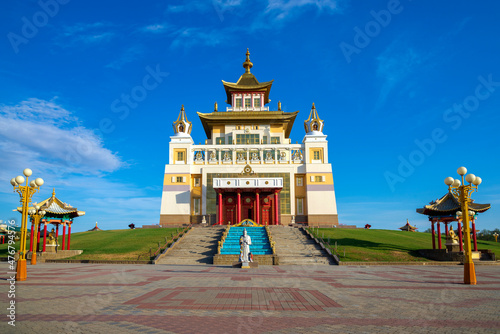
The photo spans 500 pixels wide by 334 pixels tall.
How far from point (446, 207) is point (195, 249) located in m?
19.9

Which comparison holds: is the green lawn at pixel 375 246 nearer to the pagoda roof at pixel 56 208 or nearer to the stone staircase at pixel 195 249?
the stone staircase at pixel 195 249

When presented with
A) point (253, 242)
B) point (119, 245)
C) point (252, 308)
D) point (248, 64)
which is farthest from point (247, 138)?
point (252, 308)

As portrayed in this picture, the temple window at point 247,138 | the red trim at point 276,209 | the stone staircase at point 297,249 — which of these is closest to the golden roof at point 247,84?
the temple window at point 247,138

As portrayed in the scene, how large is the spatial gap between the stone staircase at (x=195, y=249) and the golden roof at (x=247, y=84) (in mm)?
26864

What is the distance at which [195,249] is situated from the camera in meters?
28.6

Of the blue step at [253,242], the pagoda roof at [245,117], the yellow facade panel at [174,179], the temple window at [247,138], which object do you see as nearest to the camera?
the blue step at [253,242]

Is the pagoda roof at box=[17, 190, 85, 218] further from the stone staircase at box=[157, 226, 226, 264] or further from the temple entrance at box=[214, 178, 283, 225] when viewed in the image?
the temple entrance at box=[214, 178, 283, 225]

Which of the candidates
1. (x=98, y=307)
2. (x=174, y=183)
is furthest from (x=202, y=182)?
(x=98, y=307)

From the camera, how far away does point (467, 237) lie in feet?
46.2

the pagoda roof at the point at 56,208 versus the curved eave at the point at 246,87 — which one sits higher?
the curved eave at the point at 246,87

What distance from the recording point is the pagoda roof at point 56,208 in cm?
2978

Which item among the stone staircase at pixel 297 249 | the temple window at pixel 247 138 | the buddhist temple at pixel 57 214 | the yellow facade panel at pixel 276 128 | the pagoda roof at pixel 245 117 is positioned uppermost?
the pagoda roof at pixel 245 117

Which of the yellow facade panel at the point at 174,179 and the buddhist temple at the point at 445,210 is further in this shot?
the yellow facade panel at the point at 174,179

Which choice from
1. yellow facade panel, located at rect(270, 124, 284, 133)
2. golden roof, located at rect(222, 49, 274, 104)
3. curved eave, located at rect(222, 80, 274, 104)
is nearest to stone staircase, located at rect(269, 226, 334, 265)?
yellow facade panel, located at rect(270, 124, 284, 133)
